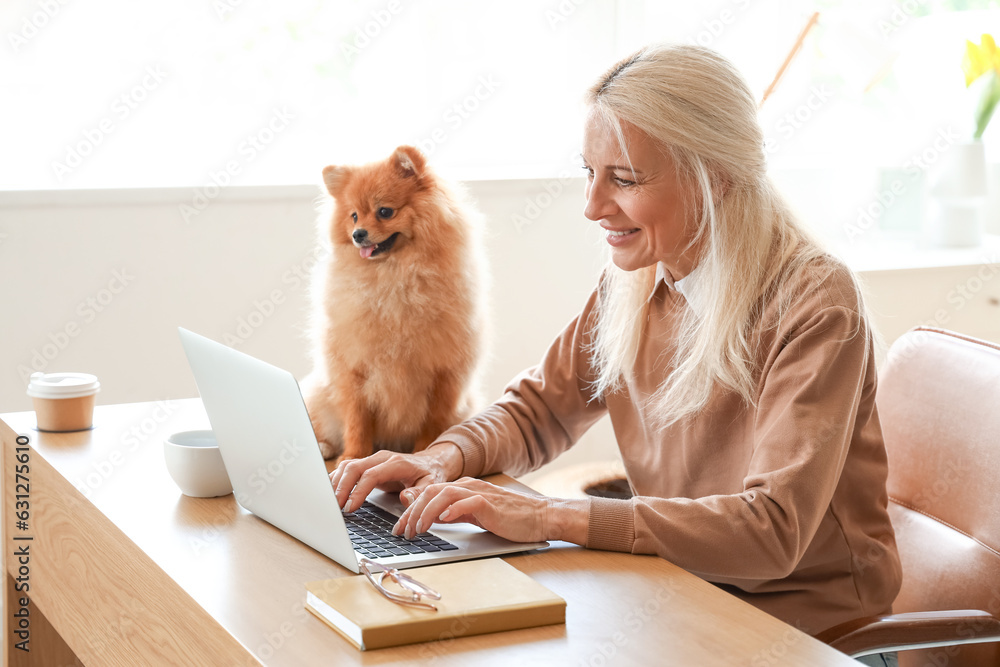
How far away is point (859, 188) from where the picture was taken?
11.2 ft

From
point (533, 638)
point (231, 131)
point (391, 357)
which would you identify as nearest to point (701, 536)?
point (533, 638)

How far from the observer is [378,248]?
1432 millimetres

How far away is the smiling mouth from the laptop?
327mm

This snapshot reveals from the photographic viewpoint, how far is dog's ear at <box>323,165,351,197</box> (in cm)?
149

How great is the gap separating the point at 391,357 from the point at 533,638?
61 centimetres

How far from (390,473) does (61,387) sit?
0.63m

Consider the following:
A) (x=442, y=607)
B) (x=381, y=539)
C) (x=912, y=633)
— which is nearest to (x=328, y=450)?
(x=381, y=539)

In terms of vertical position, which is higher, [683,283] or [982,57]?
[982,57]

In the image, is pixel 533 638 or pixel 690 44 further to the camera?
pixel 690 44

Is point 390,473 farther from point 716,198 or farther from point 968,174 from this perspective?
point 968,174

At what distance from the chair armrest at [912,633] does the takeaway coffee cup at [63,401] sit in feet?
3.90

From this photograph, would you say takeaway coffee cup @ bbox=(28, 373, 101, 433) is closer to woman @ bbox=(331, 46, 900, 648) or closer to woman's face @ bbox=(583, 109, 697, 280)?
woman @ bbox=(331, 46, 900, 648)

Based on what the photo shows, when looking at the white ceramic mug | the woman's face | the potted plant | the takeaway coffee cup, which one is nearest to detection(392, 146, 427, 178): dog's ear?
the woman's face

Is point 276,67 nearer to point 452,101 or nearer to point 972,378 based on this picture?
point 452,101
